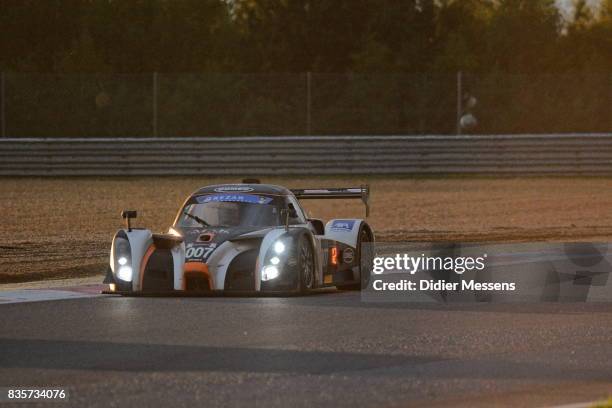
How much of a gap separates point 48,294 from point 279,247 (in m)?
2.34

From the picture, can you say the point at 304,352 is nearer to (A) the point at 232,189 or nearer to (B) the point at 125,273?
(B) the point at 125,273

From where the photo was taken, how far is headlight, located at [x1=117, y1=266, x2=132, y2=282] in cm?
1335

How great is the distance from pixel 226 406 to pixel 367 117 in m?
30.8

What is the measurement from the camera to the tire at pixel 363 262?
1487 cm

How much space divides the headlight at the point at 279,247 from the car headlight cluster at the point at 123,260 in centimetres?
138

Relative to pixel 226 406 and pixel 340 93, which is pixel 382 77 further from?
pixel 226 406

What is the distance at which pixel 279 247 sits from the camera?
1324 centimetres

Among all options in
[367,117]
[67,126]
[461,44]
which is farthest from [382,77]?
[461,44]

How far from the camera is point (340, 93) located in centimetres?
3759

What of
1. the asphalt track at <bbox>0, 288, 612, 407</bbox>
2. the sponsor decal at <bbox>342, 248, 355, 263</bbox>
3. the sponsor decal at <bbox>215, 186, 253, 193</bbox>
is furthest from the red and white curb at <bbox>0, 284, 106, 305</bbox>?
the sponsor decal at <bbox>342, 248, 355, 263</bbox>

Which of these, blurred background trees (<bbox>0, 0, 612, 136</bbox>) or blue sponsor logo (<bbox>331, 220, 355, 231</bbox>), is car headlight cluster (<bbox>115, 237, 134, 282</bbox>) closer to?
blue sponsor logo (<bbox>331, 220, 355, 231</bbox>)

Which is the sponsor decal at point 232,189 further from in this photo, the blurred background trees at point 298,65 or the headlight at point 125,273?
the blurred background trees at point 298,65

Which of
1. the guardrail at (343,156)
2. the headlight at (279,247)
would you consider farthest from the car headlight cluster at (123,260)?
the guardrail at (343,156)

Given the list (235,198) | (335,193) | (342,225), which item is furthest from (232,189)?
(342,225)
